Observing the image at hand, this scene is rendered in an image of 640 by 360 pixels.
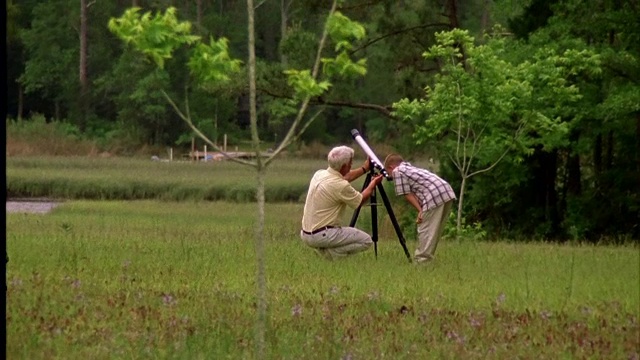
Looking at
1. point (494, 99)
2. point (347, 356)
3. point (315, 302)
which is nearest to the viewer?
point (347, 356)

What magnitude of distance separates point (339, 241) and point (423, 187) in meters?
1.18

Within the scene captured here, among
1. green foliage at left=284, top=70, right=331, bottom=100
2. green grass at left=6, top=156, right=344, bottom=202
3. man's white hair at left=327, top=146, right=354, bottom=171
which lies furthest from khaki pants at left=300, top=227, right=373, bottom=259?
green grass at left=6, top=156, right=344, bottom=202

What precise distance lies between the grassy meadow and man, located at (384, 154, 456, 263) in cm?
32

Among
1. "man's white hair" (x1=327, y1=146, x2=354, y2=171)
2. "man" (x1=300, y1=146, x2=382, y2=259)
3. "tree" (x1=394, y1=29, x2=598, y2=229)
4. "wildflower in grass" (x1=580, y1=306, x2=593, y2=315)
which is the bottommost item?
"wildflower in grass" (x1=580, y1=306, x2=593, y2=315)

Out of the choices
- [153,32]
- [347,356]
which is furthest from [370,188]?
[153,32]

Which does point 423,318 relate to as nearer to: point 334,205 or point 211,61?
point 211,61

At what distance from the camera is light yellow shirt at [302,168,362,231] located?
1606 centimetres

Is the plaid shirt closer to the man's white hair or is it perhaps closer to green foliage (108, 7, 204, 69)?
the man's white hair

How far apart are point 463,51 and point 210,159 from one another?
40468 millimetres

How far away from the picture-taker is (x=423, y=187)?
16.9m

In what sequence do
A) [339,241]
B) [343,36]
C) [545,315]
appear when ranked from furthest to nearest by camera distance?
[339,241] → [545,315] → [343,36]

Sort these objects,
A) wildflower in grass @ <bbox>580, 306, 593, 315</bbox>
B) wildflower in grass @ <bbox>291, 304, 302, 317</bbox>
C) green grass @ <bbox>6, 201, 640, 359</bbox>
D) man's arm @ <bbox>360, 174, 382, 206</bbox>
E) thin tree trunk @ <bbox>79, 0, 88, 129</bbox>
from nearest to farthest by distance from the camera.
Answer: green grass @ <bbox>6, 201, 640, 359</bbox>
wildflower in grass @ <bbox>291, 304, 302, 317</bbox>
wildflower in grass @ <bbox>580, 306, 593, 315</bbox>
man's arm @ <bbox>360, 174, 382, 206</bbox>
thin tree trunk @ <bbox>79, 0, 88, 129</bbox>

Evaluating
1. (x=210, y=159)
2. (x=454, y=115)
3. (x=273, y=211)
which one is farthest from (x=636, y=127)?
(x=210, y=159)

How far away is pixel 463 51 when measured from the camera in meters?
27.9
